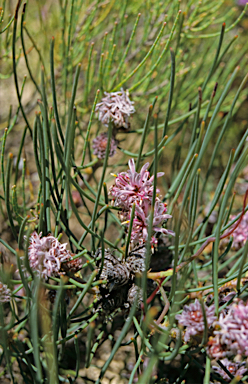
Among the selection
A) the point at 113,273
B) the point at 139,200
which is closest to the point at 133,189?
the point at 139,200

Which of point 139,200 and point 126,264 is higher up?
point 139,200

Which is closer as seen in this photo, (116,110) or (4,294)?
(4,294)

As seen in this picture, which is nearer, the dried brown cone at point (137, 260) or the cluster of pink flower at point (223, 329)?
the cluster of pink flower at point (223, 329)

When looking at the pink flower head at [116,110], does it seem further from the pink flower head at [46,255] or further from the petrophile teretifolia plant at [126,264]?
the pink flower head at [46,255]

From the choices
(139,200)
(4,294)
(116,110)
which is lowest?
(4,294)

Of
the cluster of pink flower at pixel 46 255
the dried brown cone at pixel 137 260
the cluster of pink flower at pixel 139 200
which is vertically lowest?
the dried brown cone at pixel 137 260

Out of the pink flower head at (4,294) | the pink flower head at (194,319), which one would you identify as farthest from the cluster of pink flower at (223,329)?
the pink flower head at (4,294)

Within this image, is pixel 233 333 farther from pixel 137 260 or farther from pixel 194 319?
pixel 137 260
